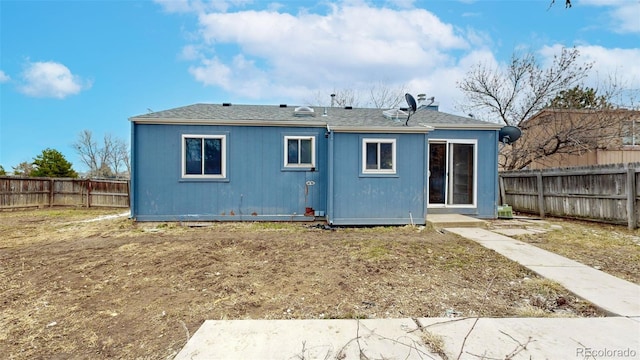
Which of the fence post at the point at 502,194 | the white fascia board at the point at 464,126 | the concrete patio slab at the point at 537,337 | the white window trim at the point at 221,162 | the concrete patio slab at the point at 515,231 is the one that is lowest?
the concrete patio slab at the point at 537,337

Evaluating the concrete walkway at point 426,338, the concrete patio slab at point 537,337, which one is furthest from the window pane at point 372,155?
the concrete patio slab at point 537,337

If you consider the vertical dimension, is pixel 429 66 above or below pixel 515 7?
above

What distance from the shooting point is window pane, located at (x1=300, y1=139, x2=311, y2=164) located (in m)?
8.27

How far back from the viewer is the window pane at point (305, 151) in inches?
325

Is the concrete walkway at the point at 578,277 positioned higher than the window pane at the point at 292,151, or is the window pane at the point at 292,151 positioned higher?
the window pane at the point at 292,151

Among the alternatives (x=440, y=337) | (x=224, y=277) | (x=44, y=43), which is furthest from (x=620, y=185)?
(x=44, y=43)

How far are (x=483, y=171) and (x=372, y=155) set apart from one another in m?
3.32

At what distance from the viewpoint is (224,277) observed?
391 cm

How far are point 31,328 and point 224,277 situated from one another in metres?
1.80

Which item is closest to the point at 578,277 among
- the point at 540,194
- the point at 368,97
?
the point at 540,194

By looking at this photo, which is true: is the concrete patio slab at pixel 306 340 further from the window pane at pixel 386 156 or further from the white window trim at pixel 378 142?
the window pane at pixel 386 156

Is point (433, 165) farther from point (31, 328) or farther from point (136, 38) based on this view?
point (136, 38)

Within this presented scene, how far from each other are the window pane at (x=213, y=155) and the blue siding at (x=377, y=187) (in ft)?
10.1

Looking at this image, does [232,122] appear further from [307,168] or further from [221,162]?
[307,168]
